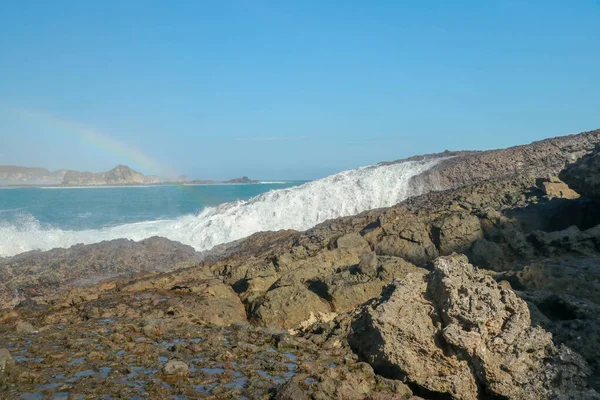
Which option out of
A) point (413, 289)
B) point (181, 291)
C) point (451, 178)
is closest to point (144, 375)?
point (413, 289)

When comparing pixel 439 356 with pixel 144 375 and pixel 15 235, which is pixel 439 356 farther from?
pixel 15 235

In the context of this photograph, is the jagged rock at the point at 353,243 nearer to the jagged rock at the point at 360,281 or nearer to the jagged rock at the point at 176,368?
the jagged rock at the point at 360,281

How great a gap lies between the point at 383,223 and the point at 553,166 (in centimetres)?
713

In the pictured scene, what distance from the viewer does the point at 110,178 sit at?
5054 inches

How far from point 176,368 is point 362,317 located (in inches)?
75.9

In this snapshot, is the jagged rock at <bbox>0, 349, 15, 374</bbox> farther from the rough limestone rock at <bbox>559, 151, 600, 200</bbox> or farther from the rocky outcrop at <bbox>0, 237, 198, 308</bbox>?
the rough limestone rock at <bbox>559, 151, 600, 200</bbox>

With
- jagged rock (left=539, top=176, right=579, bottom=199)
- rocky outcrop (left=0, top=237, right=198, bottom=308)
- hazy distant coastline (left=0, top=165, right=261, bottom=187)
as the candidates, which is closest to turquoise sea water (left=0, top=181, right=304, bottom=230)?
rocky outcrop (left=0, top=237, right=198, bottom=308)

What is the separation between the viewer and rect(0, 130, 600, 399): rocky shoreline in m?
4.48

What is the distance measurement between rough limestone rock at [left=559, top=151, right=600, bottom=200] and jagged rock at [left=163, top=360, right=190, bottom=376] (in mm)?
8820

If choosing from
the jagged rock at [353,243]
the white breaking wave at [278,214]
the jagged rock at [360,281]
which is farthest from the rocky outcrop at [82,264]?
the jagged rock at [360,281]

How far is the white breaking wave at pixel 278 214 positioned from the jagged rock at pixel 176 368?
13.9m

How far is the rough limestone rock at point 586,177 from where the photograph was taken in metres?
10.2

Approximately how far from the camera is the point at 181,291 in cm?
871

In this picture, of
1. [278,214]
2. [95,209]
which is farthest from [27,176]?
[278,214]
